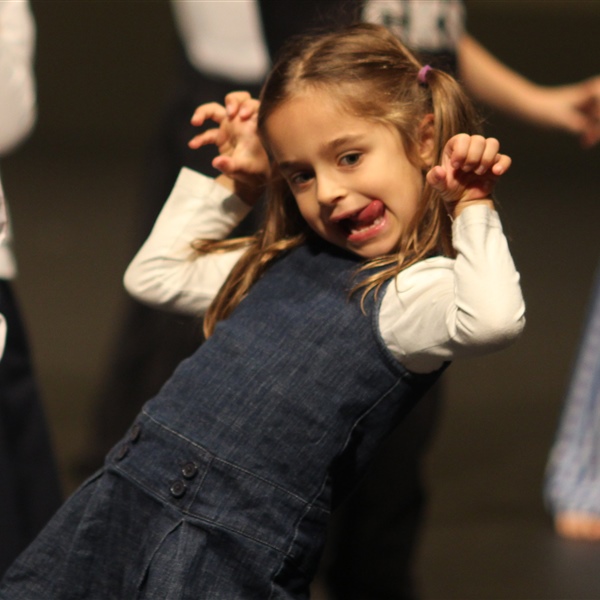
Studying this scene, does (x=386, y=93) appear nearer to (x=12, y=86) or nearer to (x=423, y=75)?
(x=423, y=75)

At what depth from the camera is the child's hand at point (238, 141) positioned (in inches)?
73.2

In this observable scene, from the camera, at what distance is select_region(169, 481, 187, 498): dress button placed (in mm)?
1644

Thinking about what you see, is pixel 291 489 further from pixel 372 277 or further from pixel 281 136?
pixel 281 136

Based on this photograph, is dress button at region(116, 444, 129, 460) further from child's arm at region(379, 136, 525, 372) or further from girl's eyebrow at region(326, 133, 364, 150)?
girl's eyebrow at region(326, 133, 364, 150)

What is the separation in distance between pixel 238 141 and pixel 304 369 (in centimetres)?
40

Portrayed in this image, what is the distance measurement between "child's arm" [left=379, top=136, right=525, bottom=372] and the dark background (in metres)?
0.22

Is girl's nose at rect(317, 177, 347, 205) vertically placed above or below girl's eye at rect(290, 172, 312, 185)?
above

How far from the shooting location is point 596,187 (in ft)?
26.4

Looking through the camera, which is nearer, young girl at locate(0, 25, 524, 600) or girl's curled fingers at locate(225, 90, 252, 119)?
young girl at locate(0, 25, 524, 600)

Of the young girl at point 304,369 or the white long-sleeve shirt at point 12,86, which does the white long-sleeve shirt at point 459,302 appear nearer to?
the young girl at point 304,369

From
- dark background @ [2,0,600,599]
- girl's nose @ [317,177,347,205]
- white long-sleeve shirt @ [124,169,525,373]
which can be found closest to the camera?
white long-sleeve shirt @ [124,169,525,373]

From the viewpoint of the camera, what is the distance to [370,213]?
165 cm

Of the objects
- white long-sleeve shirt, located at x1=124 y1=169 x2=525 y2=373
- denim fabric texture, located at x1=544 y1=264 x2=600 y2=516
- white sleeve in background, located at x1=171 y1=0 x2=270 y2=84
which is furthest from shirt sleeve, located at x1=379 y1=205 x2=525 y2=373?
denim fabric texture, located at x1=544 y1=264 x2=600 y2=516

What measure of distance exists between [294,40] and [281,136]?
239mm
